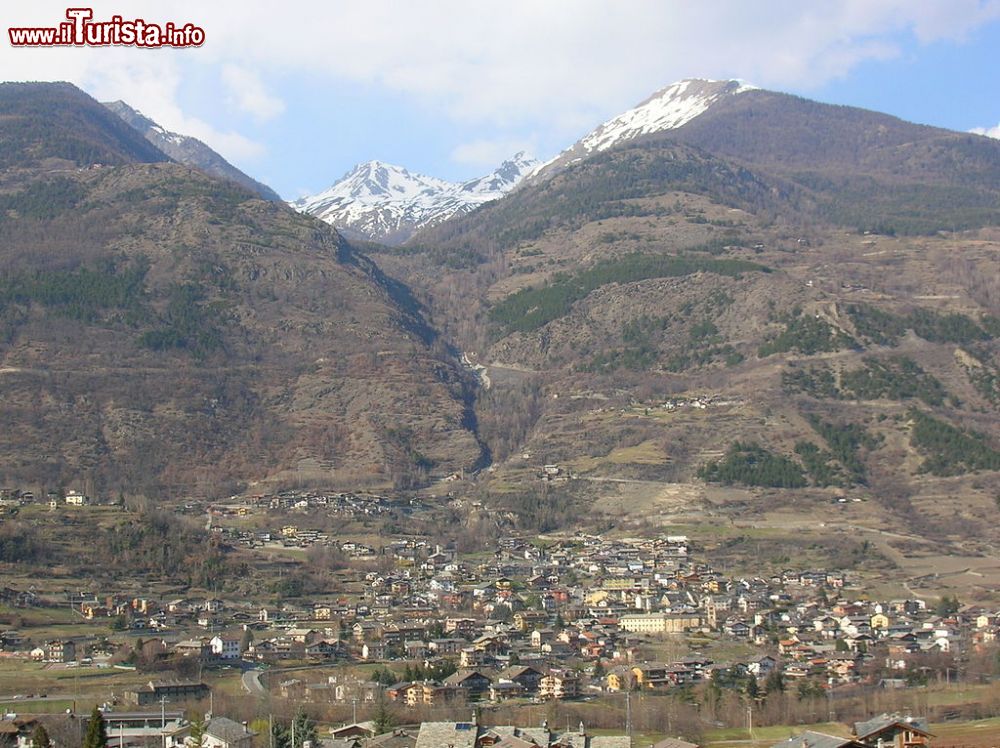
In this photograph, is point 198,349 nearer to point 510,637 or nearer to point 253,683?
point 510,637

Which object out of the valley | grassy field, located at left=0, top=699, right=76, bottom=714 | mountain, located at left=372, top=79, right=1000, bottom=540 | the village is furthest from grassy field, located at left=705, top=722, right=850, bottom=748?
mountain, located at left=372, top=79, right=1000, bottom=540

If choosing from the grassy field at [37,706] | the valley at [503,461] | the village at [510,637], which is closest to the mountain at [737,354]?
the valley at [503,461]

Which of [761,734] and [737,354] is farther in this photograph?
[737,354]

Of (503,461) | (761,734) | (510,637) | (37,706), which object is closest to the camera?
(761,734)

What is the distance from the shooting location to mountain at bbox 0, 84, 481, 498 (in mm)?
118188

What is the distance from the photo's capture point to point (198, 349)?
452 ft

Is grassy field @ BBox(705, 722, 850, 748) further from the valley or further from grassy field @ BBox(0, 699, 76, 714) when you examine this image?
grassy field @ BBox(0, 699, 76, 714)

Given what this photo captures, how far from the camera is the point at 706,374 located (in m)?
137

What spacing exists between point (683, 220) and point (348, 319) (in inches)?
1876

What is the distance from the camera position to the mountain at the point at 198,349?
4653 inches

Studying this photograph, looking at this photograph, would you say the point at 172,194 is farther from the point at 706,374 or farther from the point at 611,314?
the point at 706,374

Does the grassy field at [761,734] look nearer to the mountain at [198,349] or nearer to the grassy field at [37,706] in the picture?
the grassy field at [37,706]

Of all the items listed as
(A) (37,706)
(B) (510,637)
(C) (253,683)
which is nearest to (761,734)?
(C) (253,683)

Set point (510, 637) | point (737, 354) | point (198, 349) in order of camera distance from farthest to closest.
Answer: point (737, 354), point (198, 349), point (510, 637)
